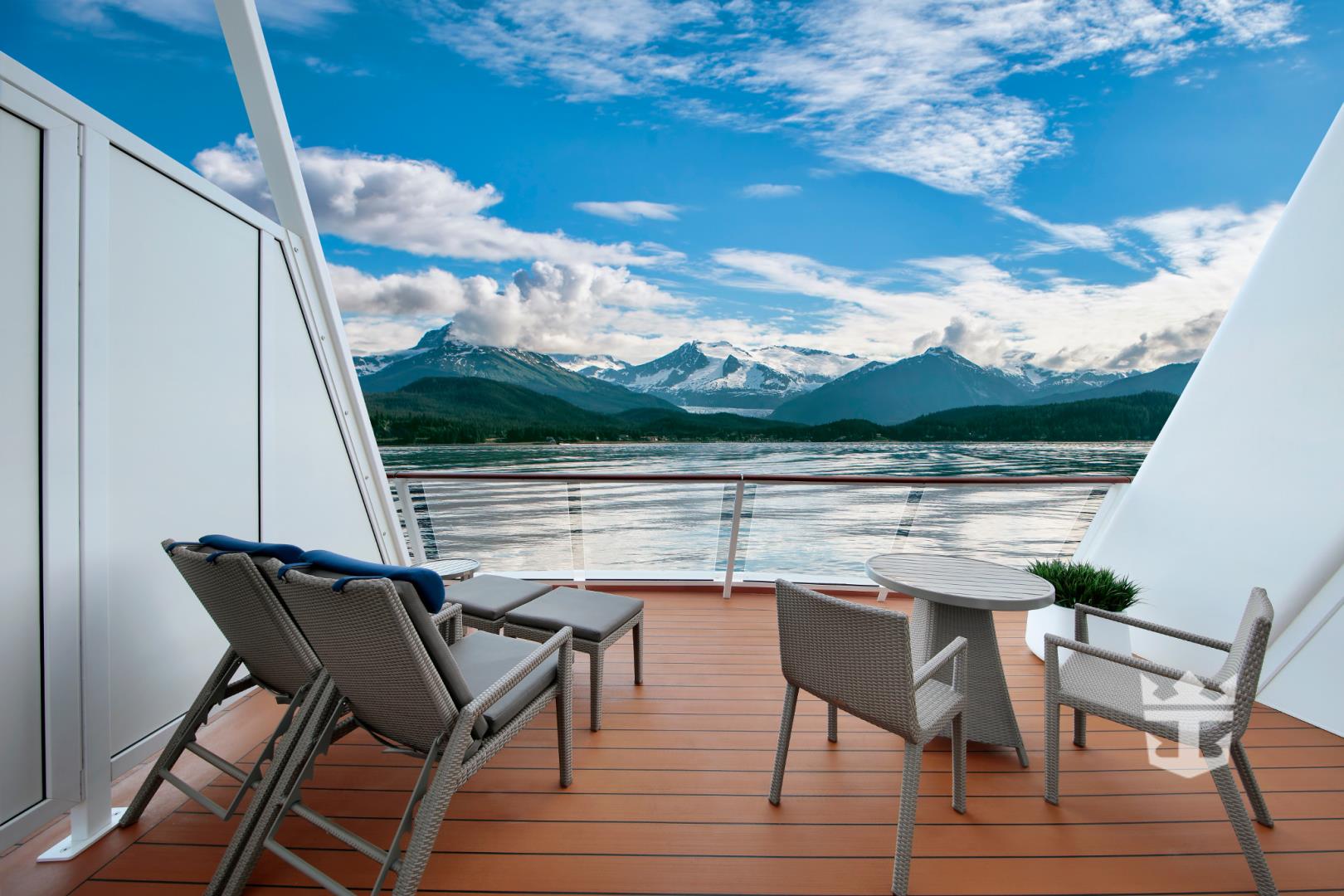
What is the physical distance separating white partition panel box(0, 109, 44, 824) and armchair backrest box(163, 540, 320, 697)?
332mm

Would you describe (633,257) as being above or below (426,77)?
below

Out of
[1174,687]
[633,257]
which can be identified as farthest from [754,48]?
[1174,687]

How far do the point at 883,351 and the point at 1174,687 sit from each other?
39.2 feet

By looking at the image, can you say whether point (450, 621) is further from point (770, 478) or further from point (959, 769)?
point (770, 478)

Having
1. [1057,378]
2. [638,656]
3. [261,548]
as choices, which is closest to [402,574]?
[261,548]

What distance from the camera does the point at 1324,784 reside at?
83.3 inches

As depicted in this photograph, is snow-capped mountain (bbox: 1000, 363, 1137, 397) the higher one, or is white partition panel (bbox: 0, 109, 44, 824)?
snow-capped mountain (bbox: 1000, 363, 1137, 397)

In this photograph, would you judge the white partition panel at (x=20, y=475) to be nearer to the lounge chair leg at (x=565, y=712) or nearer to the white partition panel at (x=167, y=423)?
the white partition panel at (x=167, y=423)

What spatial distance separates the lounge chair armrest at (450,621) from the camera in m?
2.33

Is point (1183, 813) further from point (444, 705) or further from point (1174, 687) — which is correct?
point (444, 705)

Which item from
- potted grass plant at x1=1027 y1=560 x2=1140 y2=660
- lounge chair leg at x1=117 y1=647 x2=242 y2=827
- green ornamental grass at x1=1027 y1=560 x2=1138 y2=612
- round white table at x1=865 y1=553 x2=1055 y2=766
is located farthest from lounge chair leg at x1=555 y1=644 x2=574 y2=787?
green ornamental grass at x1=1027 y1=560 x2=1138 y2=612

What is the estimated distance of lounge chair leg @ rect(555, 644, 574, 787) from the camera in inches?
79.4

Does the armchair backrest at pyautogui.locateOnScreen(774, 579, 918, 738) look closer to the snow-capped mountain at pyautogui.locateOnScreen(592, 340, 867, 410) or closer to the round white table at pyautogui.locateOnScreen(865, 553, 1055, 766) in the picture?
the round white table at pyautogui.locateOnScreen(865, 553, 1055, 766)

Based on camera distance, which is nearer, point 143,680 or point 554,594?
point 143,680
